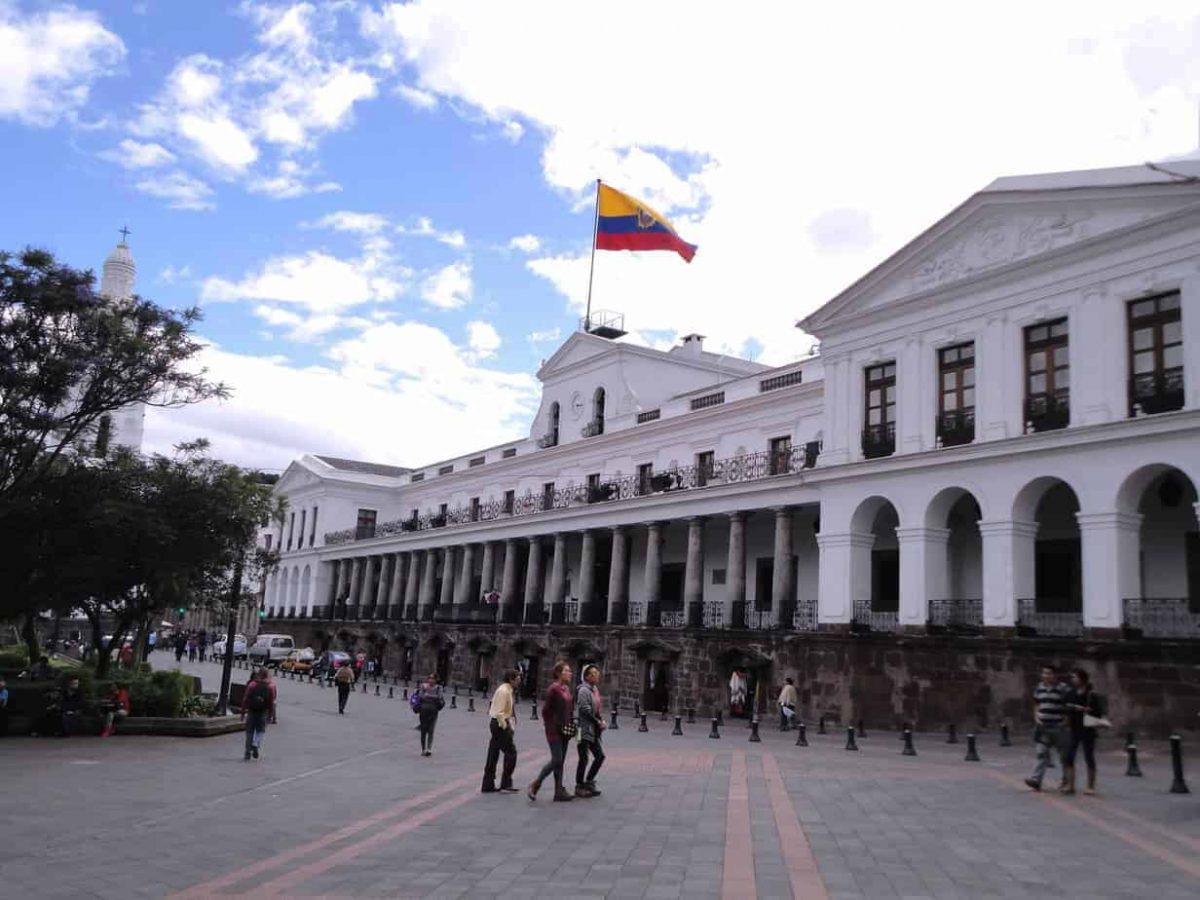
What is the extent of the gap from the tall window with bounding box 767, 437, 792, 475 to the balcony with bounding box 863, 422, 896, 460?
3.81m

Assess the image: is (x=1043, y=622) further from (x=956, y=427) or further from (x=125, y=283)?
(x=125, y=283)

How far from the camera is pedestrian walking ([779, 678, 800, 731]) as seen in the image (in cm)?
2502

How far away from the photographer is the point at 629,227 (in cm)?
3938

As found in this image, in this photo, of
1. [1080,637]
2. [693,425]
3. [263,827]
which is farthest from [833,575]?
[263,827]

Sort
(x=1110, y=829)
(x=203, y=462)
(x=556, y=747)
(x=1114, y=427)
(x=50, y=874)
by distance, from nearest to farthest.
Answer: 1. (x=50, y=874)
2. (x=1110, y=829)
3. (x=556, y=747)
4. (x=1114, y=427)
5. (x=203, y=462)

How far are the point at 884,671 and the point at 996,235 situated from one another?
1088 cm

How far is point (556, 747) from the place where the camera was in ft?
39.7

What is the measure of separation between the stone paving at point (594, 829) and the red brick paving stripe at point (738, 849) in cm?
3

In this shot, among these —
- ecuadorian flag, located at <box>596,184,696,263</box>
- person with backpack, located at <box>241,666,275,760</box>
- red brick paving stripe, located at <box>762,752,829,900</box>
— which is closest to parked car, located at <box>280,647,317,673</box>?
ecuadorian flag, located at <box>596,184,696,263</box>

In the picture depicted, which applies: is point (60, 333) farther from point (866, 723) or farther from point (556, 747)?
point (866, 723)

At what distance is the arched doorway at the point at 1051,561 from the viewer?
22.7 metres

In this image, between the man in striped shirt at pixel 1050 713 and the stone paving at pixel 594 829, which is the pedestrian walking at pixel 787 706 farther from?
the man in striped shirt at pixel 1050 713

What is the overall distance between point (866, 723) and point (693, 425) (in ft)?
46.6

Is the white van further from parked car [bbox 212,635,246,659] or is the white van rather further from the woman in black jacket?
the woman in black jacket
